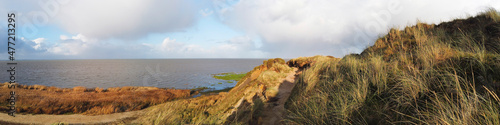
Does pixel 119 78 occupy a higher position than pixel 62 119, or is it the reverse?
pixel 62 119

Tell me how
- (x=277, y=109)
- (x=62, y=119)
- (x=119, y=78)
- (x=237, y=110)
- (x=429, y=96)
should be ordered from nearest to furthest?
Answer: (x=429, y=96)
(x=277, y=109)
(x=237, y=110)
(x=62, y=119)
(x=119, y=78)

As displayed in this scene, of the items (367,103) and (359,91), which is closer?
(367,103)

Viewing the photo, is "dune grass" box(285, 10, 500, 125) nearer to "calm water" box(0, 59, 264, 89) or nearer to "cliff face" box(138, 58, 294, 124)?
"cliff face" box(138, 58, 294, 124)

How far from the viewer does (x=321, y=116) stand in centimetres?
450

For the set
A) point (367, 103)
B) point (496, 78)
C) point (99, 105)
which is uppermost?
point (496, 78)

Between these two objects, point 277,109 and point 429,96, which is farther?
point 277,109

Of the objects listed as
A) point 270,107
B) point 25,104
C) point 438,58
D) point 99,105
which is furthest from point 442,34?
point 25,104

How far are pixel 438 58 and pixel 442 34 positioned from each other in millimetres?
4812

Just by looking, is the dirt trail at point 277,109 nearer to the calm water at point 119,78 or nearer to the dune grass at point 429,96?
the dune grass at point 429,96

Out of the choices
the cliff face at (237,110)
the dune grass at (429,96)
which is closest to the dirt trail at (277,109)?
the cliff face at (237,110)

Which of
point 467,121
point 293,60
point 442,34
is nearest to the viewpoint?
point 467,121

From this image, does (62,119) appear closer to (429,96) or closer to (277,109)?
(277,109)

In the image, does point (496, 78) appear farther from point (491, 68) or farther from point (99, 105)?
point (99, 105)

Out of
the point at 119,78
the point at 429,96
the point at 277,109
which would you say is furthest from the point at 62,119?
the point at 119,78
